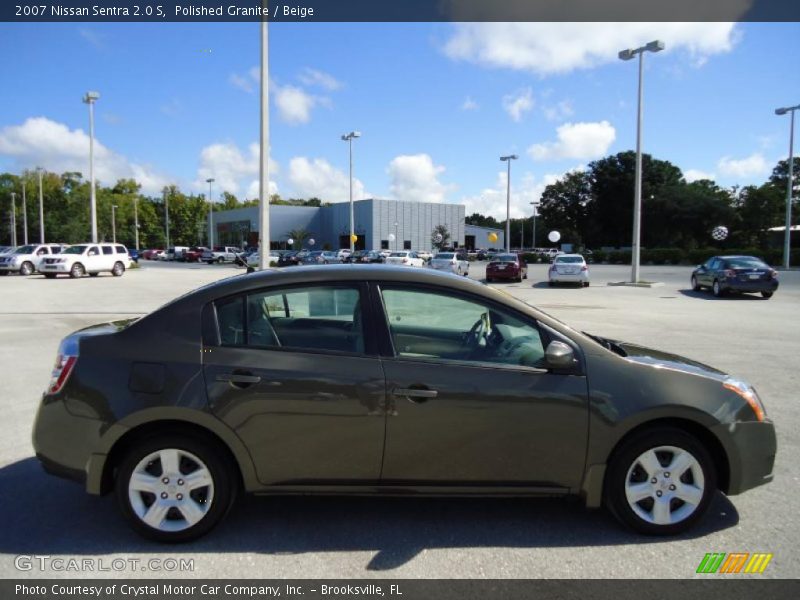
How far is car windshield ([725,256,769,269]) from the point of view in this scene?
71.3 feet

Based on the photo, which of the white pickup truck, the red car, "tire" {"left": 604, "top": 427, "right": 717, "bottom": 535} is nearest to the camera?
Result: "tire" {"left": 604, "top": 427, "right": 717, "bottom": 535}

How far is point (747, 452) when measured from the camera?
11.8 ft

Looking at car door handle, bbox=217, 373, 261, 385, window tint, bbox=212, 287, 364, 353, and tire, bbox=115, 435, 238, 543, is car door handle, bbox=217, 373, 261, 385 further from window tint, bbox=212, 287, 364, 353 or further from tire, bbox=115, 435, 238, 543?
tire, bbox=115, 435, 238, 543

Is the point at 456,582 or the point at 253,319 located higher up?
the point at 253,319

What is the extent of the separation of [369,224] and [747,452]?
73130 millimetres

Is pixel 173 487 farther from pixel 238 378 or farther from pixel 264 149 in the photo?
pixel 264 149

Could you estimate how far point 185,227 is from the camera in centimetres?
11056

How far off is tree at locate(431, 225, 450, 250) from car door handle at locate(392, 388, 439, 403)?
76266 mm

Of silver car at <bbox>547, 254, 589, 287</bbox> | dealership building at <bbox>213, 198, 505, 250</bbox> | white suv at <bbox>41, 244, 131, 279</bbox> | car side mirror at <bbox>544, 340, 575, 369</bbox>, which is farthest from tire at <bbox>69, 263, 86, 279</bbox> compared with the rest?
dealership building at <bbox>213, 198, 505, 250</bbox>

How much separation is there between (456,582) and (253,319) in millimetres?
1856

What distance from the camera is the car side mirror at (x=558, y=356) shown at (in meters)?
3.42

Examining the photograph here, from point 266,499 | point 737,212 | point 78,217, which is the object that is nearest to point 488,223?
point 737,212

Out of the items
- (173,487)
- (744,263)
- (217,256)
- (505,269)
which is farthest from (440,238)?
(173,487)

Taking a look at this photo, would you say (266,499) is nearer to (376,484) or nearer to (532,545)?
(376,484)
